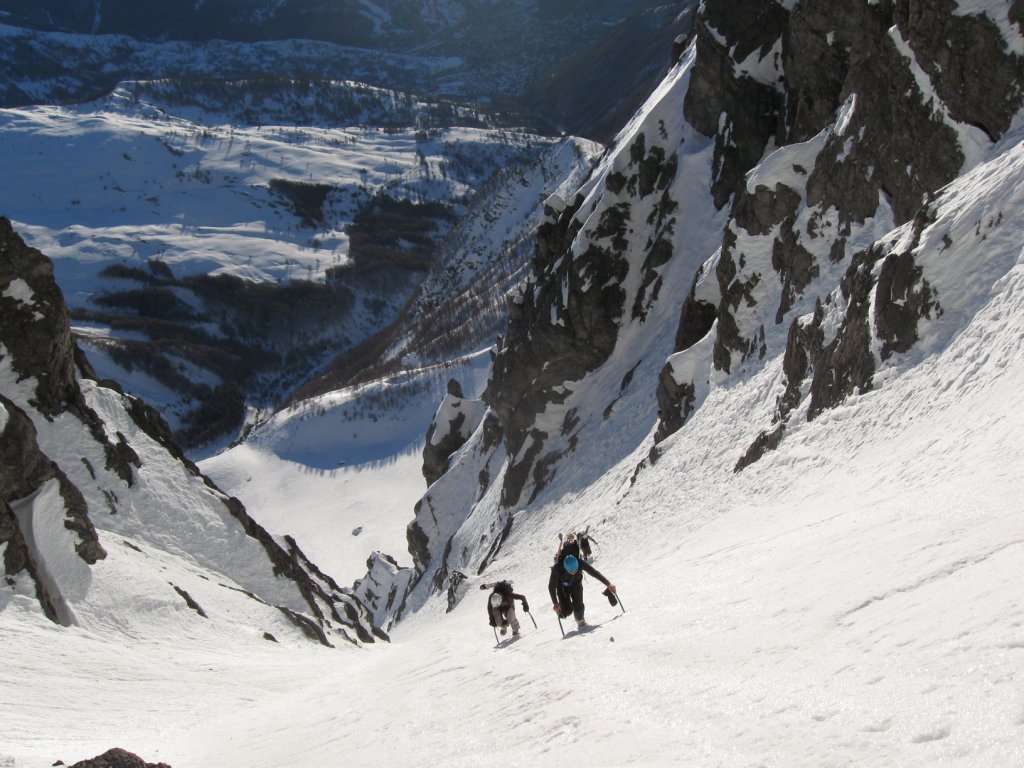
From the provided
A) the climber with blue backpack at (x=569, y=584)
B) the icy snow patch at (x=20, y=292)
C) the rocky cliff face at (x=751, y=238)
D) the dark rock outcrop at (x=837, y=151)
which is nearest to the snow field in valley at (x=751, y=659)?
the climber with blue backpack at (x=569, y=584)

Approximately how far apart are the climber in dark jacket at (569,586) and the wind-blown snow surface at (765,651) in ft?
1.58

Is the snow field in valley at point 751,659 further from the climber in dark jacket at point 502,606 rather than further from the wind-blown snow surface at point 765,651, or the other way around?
the climber in dark jacket at point 502,606

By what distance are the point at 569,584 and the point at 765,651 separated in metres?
5.42

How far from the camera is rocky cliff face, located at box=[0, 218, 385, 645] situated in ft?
80.1

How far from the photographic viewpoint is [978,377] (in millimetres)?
13523

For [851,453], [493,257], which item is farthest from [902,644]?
[493,257]

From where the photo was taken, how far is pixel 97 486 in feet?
103

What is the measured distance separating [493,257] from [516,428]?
476 feet

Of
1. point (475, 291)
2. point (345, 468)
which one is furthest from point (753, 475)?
point (475, 291)

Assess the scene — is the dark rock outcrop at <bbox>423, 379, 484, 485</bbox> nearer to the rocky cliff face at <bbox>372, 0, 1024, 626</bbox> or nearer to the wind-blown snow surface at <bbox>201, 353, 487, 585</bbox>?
the rocky cliff face at <bbox>372, 0, 1024, 626</bbox>

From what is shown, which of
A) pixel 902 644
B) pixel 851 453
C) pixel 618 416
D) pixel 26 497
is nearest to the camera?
pixel 902 644

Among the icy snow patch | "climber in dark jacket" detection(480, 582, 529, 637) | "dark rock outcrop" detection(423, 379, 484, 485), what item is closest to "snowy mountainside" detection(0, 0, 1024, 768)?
"climber in dark jacket" detection(480, 582, 529, 637)

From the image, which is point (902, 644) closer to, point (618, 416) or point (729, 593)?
point (729, 593)

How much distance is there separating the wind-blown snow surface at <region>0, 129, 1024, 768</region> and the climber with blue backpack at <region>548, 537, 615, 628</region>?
0.47 meters
